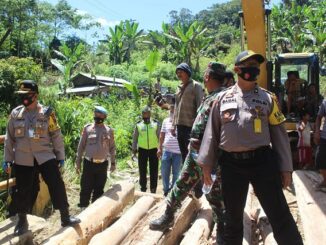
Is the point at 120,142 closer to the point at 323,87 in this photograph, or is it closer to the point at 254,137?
the point at 254,137

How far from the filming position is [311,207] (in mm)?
5238

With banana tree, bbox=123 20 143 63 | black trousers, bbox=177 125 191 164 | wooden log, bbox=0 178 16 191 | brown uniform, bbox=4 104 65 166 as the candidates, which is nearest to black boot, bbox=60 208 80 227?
brown uniform, bbox=4 104 65 166

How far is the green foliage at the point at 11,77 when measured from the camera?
35.6 ft

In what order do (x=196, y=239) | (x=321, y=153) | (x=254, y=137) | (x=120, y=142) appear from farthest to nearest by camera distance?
(x=120, y=142), (x=321, y=153), (x=196, y=239), (x=254, y=137)

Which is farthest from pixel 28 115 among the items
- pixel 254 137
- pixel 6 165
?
pixel 254 137

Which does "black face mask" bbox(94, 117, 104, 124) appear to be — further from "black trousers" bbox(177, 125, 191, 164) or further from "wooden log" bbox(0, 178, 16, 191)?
"wooden log" bbox(0, 178, 16, 191)

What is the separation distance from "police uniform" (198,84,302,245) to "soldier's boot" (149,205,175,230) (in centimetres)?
116

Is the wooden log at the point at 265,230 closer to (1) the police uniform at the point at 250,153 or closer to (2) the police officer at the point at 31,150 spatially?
(1) the police uniform at the point at 250,153

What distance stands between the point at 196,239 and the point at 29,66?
883 cm

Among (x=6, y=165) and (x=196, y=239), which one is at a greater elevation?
(x=6, y=165)

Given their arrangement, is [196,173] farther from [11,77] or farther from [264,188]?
[11,77]

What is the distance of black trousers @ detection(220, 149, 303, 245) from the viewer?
343cm

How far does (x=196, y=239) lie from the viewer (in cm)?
474

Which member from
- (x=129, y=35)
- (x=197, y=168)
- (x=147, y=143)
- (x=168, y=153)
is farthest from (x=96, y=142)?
(x=129, y=35)
